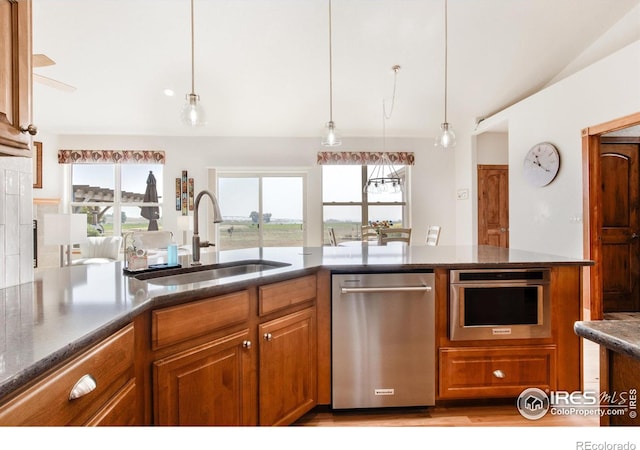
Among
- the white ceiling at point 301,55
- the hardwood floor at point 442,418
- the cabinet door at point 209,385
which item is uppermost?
the white ceiling at point 301,55

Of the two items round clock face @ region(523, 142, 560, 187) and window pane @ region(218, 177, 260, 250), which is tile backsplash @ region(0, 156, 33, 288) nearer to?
window pane @ region(218, 177, 260, 250)

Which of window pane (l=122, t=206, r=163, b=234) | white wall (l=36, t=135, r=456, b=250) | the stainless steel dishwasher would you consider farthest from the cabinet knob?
window pane (l=122, t=206, r=163, b=234)

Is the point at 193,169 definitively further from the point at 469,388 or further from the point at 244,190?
the point at 469,388

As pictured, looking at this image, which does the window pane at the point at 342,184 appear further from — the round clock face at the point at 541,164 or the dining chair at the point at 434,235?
the round clock face at the point at 541,164

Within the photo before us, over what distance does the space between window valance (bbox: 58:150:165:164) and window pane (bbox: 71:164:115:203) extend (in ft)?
0.61

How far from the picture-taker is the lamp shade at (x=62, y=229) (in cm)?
373

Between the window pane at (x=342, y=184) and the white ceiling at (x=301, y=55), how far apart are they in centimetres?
94

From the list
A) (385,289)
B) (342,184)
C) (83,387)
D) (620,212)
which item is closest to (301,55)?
(342,184)

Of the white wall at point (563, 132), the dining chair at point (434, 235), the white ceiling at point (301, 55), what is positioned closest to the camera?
the white wall at point (563, 132)

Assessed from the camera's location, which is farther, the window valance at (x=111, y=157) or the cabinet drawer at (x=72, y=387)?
the window valance at (x=111, y=157)

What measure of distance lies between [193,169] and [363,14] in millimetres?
3676

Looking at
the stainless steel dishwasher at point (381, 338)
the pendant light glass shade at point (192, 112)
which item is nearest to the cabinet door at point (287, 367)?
the stainless steel dishwasher at point (381, 338)

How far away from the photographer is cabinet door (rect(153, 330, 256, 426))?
3.59ft

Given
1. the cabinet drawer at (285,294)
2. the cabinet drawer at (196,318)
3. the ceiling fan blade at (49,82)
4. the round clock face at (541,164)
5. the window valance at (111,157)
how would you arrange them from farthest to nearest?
the window valance at (111,157)
the round clock face at (541,164)
the ceiling fan blade at (49,82)
the cabinet drawer at (285,294)
the cabinet drawer at (196,318)
